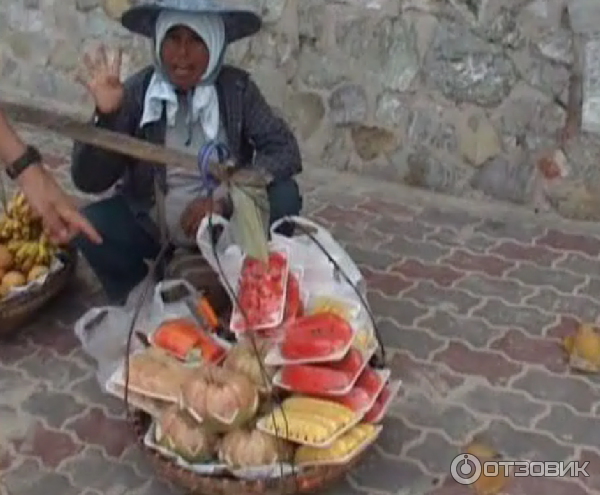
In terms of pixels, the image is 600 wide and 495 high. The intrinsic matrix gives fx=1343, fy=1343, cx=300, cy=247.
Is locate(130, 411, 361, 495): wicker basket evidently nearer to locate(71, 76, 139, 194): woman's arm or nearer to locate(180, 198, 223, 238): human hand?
locate(180, 198, 223, 238): human hand

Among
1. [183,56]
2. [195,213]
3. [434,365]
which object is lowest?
[434,365]

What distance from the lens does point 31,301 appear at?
3311 millimetres

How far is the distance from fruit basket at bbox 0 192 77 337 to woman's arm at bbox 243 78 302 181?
0.59 metres

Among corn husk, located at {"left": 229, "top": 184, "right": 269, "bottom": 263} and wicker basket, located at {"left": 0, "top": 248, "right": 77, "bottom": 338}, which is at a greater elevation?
corn husk, located at {"left": 229, "top": 184, "right": 269, "bottom": 263}

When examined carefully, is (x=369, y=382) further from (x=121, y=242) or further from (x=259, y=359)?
(x=121, y=242)

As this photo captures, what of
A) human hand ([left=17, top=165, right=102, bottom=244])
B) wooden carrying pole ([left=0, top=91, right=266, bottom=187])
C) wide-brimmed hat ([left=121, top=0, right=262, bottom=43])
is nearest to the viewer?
human hand ([left=17, top=165, right=102, bottom=244])

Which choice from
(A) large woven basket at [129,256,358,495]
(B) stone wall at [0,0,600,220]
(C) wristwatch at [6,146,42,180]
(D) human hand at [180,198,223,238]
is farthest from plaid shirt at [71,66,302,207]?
(B) stone wall at [0,0,600,220]

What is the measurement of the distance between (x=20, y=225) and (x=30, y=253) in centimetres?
12

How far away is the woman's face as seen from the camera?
3.18 meters

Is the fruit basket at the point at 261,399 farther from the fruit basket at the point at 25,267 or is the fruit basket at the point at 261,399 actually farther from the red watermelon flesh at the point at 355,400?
the fruit basket at the point at 25,267

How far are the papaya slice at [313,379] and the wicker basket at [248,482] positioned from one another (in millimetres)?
155

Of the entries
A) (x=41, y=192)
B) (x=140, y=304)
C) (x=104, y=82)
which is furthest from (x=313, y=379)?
(x=104, y=82)

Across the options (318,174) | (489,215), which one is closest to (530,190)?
(489,215)

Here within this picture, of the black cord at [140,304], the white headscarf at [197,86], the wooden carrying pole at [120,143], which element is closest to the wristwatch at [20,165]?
the wooden carrying pole at [120,143]
